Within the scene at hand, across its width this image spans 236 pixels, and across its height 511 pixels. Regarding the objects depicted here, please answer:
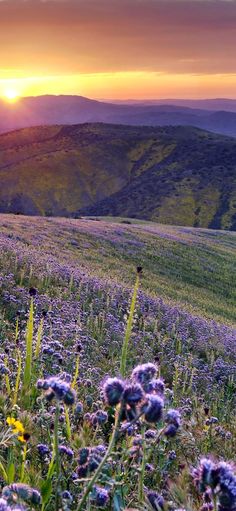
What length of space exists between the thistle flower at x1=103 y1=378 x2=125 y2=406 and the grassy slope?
15315 millimetres

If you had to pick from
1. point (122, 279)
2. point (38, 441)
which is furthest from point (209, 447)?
point (122, 279)

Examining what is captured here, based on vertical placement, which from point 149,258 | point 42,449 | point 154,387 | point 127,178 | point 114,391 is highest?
point 114,391

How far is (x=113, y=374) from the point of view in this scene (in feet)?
27.1

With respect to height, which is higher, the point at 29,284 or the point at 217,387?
the point at 29,284

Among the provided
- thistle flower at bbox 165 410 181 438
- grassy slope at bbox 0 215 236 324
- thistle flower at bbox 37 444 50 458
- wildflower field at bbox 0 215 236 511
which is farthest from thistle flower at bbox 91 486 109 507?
grassy slope at bbox 0 215 236 324

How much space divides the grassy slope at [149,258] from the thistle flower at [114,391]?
50.2ft

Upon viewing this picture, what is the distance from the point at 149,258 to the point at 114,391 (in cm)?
2739

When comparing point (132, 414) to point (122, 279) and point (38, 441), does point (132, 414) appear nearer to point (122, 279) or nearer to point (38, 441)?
point (38, 441)

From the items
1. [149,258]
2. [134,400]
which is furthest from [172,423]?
[149,258]

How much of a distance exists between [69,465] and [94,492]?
106 cm

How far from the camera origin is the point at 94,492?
287 centimetres

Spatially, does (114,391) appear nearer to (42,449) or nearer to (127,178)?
(42,449)

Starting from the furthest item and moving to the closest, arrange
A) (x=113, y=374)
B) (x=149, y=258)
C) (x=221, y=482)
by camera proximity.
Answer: (x=149, y=258)
(x=113, y=374)
(x=221, y=482)

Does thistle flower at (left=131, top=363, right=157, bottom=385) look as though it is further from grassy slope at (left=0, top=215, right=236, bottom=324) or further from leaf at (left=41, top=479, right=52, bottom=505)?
grassy slope at (left=0, top=215, right=236, bottom=324)
